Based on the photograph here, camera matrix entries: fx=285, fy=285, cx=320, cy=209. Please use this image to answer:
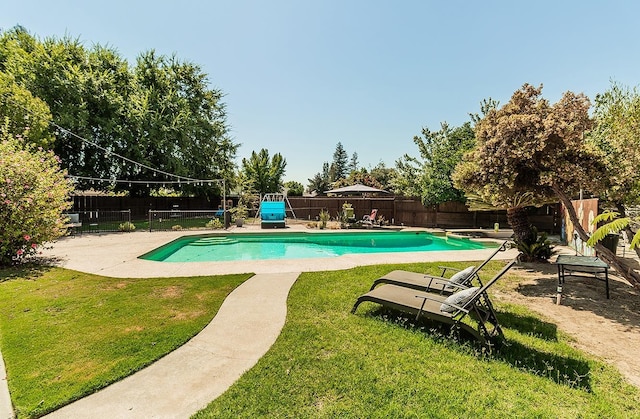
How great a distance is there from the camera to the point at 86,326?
3852 millimetres

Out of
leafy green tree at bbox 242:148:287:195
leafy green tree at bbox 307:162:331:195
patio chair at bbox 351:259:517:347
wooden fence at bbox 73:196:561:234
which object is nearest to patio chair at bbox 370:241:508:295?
patio chair at bbox 351:259:517:347

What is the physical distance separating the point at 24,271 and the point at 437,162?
663 inches

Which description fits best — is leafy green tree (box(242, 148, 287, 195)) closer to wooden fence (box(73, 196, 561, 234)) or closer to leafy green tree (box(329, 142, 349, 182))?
wooden fence (box(73, 196, 561, 234))

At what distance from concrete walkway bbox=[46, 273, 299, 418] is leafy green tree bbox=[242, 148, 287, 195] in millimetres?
28003

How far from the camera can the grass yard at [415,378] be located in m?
2.32

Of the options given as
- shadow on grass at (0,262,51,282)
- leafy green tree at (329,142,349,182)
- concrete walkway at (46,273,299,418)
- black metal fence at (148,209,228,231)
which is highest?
leafy green tree at (329,142,349,182)

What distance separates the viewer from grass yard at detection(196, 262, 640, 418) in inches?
91.3

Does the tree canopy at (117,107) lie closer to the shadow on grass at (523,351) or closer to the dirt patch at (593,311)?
the shadow on grass at (523,351)

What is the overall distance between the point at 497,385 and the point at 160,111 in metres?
24.3

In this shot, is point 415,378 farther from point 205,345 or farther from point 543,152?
point 543,152

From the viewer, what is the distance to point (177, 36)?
15008 millimetres

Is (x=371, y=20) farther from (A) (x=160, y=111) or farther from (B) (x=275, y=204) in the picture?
(A) (x=160, y=111)

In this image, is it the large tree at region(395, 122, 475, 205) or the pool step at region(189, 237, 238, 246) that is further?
the large tree at region(395, 122, 475, 205)

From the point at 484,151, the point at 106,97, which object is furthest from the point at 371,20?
the point at 106,97
